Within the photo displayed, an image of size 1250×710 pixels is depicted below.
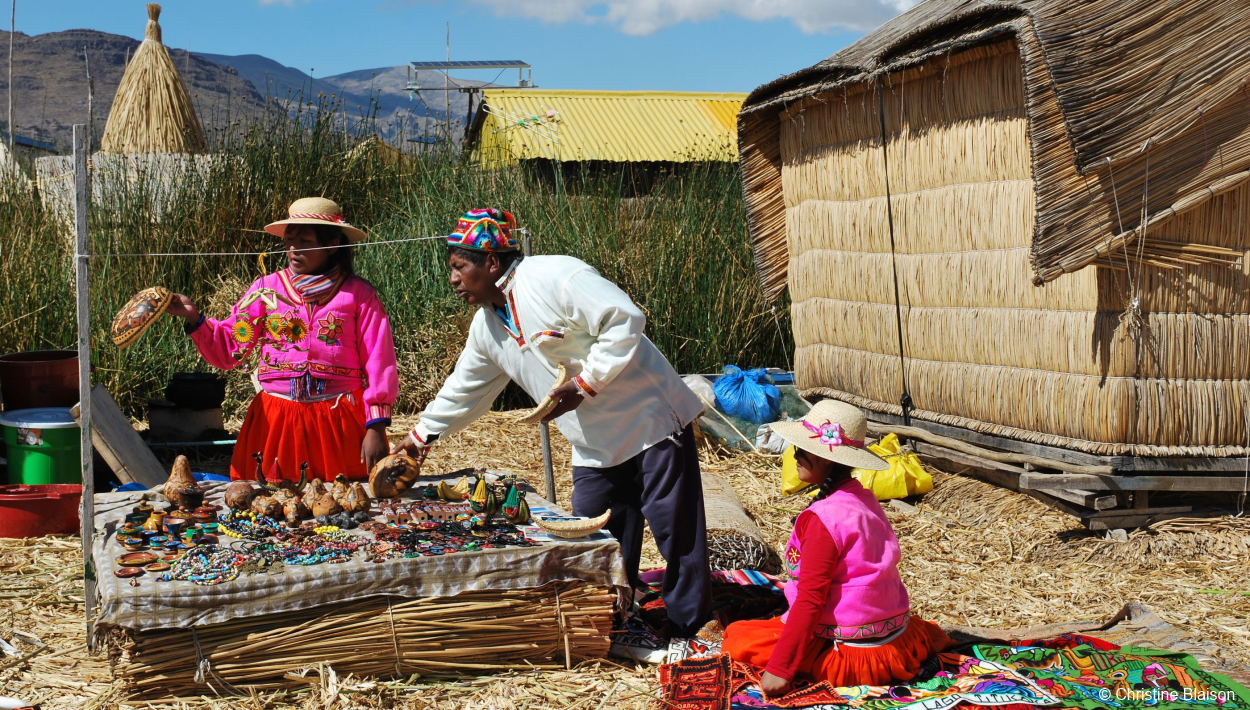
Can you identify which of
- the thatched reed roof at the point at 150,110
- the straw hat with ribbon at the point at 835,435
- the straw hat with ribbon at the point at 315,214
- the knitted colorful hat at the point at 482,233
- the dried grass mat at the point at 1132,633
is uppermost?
the thatched reed roof at the point at 150,110

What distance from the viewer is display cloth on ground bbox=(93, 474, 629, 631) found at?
2934 millimetres

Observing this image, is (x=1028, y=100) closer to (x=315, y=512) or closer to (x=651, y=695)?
(x=651, y=695)

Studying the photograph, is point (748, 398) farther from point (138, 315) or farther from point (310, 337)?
point (138, 315)

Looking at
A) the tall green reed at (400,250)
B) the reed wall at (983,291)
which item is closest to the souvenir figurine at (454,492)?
the reed wall at (983,291)

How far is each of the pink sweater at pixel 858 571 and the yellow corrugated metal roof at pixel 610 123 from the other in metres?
12.5

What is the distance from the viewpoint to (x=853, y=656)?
10.3ft

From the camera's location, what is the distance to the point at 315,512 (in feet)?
11.8

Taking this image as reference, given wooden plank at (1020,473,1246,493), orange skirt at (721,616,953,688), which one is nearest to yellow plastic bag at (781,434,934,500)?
wooden plank at (1020,473,1246,493)

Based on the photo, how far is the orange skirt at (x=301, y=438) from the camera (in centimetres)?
428

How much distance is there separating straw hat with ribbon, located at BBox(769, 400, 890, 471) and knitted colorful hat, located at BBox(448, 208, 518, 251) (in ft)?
3.71

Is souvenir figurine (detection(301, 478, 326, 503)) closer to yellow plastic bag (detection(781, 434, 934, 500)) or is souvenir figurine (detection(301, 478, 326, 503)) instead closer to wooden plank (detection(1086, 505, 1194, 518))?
yellow plastic bag (detection(781, 434, 934, 500))

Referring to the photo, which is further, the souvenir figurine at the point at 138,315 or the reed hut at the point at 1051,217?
the reed hut at the point at 1051,217

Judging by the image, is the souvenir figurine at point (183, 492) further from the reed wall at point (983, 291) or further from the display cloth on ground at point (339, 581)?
the reed wall at point (983, 291)

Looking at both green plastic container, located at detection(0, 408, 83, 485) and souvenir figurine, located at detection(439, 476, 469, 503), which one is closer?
souvenir figurine, located at detection(439, 476, 469, 503)
